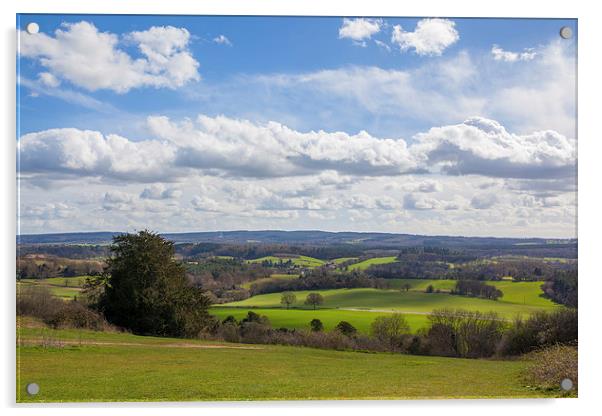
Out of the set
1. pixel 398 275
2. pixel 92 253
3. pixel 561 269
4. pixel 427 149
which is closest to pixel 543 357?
pixel 561 269

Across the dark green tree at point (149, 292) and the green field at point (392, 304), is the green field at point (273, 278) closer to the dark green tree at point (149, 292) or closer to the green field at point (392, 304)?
the green field at point (392, 304)

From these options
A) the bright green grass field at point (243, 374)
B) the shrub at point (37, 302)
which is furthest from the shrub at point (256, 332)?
the shrub at point (37, 302)

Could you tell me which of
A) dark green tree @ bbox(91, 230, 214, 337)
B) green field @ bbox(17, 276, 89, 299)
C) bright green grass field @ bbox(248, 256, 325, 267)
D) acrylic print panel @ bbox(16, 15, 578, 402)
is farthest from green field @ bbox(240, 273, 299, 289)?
green field @ bbox(17, 276, 89, 299)

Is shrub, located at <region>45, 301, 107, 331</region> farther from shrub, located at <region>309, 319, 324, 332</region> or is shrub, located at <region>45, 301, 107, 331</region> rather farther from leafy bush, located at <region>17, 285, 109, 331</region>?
shrub, located at <region>309, 319, 324, 332</region>

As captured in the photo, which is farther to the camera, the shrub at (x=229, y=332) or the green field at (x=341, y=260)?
the shrub at (x=229, y=332)

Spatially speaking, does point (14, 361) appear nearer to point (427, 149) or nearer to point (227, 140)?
point (227, 140)

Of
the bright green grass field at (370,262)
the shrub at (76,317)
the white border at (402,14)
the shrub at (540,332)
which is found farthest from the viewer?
the shrub at (76,317)

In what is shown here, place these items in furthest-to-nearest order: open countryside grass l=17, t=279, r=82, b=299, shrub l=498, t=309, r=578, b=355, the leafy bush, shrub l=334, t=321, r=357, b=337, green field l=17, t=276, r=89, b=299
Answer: shrub l=334, t=321, r=357, b=337
green field l=17, t=276, r=89, b=299
open countryside grass l=17, t=279, r=82, b=299
shrub l=498, t=309, r=578, b=355
the leafy bush
